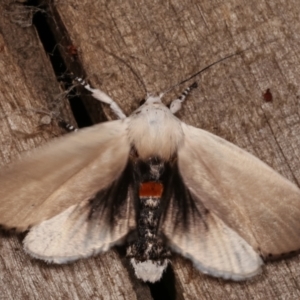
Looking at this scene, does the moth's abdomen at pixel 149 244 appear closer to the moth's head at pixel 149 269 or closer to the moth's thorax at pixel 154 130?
the moth's head at pixel 149 269

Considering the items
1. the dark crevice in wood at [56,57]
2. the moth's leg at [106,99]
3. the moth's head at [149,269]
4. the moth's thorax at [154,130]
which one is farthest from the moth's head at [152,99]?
the moth's head at [149,269]

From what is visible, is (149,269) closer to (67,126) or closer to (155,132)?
(155,132)

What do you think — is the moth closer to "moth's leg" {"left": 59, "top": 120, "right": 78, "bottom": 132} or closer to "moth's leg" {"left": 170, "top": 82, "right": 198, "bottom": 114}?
"moth's leg" {"left": 170, "top": 82, "right": 198, "bottom": 114}

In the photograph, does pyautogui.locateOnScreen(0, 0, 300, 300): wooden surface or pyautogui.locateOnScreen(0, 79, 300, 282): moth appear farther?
pyautogui.locateOnScreen(0, 0, 300, 300): wooden surface

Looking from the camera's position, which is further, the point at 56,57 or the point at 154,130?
the point at 56,57

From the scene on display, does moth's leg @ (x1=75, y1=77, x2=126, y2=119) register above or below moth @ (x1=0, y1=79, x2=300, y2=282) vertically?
above

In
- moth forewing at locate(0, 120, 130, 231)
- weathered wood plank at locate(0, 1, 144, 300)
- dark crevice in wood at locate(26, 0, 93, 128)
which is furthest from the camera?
dark crevice in wood at locate(26, 0, 93, 128)

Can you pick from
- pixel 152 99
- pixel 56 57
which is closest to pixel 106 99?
pixel 152 99

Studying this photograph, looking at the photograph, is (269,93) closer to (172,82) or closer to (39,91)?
(172,82)

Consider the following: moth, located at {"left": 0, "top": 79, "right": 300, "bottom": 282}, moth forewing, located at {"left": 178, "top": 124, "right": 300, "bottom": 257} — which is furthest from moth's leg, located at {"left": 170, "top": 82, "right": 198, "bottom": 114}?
moth forewing, located at {"left": 178, "top": 124, "right": 300, "bottom": 257}
